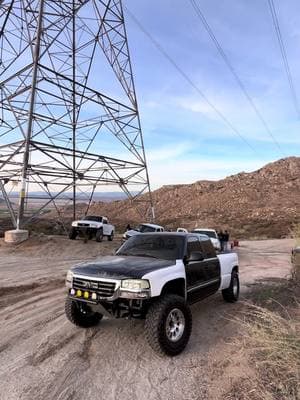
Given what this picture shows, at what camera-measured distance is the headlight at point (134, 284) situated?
19.1ft

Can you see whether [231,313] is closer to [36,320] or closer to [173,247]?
[173,247]

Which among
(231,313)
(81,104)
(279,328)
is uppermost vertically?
(81,104)

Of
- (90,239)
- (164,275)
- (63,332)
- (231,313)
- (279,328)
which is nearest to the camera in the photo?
(279,328)

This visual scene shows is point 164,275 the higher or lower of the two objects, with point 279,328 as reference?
higher

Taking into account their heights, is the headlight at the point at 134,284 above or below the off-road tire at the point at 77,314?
above

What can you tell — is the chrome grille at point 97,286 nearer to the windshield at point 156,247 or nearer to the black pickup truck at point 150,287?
the black pickup truck at point 150,287

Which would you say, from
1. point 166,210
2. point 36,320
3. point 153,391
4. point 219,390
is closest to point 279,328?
point 219,390

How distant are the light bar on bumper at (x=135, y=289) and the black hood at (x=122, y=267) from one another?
8cm

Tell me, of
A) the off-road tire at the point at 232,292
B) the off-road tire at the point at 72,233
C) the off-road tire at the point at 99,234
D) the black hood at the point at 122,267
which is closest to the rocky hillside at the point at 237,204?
the off-road tire at the point at 99,234

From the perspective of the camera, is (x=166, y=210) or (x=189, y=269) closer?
(x=189, y=269)

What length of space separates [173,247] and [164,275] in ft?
3.82

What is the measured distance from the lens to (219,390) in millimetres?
4676

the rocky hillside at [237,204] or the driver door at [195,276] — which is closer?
the driver door at [195,276]

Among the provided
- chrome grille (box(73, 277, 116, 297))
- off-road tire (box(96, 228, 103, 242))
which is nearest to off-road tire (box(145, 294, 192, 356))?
chrome grille (box(73, 277, 116, 297))
